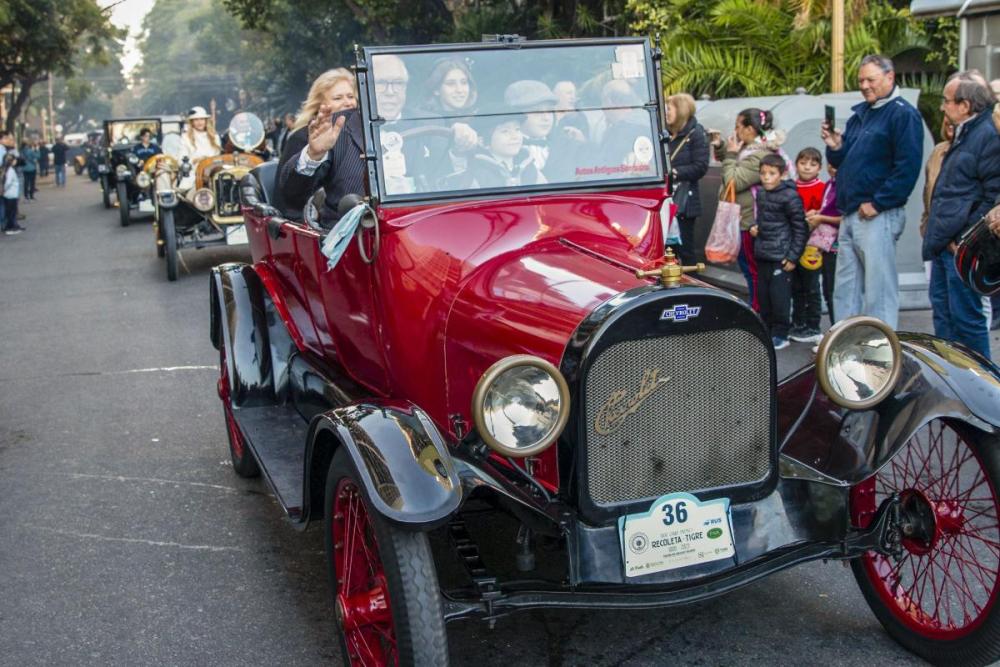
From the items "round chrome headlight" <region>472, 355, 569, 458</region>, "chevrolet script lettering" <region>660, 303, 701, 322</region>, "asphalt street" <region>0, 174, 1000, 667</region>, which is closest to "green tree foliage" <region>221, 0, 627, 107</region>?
"asphalt street" <region>0, 174, 1000, 667</region>

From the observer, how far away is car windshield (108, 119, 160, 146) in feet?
74.6

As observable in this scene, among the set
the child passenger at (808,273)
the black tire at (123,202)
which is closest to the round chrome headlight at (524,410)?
the child passenger at (808,273)

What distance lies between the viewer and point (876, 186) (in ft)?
20.4

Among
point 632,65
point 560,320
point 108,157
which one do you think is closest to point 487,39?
point 632,65

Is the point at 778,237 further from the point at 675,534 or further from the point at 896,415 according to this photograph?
the point at 675,534

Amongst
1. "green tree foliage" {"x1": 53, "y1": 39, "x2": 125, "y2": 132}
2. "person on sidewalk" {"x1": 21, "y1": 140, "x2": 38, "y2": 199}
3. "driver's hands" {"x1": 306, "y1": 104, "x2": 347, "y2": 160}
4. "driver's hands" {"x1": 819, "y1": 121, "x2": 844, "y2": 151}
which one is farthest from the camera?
"green tree foliage" {"x1": 53, "y1": 39, "x2": 125, "y2": 132}

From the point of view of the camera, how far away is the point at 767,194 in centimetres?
730

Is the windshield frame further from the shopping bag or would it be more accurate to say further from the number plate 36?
the shopping bag

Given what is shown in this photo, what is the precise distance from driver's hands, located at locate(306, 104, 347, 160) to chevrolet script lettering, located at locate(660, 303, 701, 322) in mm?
2270

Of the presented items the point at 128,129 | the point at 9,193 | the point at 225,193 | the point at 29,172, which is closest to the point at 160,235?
the point at 225,193

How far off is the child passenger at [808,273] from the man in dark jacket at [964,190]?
5.56 ft

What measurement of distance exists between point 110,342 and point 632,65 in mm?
5934

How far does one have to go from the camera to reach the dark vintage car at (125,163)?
18.1m

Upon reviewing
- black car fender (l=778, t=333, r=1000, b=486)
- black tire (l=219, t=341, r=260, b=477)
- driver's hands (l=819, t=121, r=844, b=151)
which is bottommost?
black tire (l=219, t=341, r=260, b=477)
